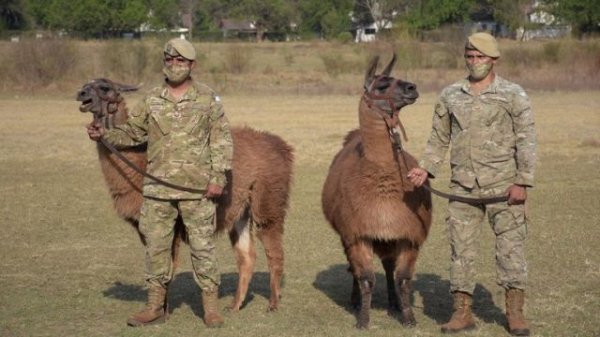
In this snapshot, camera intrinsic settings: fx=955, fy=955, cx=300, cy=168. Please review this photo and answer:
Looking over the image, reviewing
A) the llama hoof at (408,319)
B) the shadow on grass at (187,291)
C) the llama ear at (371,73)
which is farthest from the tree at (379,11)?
the llama hoof at (408,319)

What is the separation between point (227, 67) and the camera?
4778 cm

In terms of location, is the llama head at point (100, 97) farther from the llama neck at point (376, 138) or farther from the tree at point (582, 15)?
the tree at point (582, 15)

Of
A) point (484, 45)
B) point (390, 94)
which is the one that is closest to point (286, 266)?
point (390, 94)

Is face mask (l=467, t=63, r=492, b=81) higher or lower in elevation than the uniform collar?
higher

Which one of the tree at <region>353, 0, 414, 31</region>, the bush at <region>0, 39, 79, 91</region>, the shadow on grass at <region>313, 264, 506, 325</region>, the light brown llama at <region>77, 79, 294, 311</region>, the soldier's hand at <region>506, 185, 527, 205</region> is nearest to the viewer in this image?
the soldier's hand at <region>506, 185, 527, 205</region>

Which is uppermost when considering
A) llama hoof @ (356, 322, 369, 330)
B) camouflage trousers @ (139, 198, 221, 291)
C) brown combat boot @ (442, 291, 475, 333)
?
camouflage trousers @ (139, 198, 221, 291)

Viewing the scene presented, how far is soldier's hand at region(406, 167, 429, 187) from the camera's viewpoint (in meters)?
8.15

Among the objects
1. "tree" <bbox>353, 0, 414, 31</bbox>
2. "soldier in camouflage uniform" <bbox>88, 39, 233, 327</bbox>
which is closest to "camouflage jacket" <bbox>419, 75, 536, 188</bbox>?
"soldier in camouflage uniform" <bbox>88, 39, 233, 327</bbox>

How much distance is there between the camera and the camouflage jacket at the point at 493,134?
7984 mm

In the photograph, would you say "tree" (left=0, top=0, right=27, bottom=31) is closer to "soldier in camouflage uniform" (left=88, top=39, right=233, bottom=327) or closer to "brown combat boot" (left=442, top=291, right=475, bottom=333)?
"soldier in camouflage uniform" (left=88, top=39, right=233, bottom=327)

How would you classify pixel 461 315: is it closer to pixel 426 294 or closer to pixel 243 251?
pixel 426 294

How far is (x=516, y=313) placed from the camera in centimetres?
837

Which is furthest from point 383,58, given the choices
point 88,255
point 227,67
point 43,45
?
point 88,255

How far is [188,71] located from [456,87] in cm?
235
